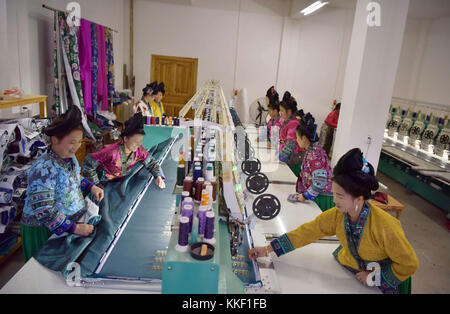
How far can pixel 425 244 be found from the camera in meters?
4.05

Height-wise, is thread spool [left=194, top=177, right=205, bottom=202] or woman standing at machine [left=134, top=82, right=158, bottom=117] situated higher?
woman standing at machine [left=134, top=82, right=158, bottom=117]

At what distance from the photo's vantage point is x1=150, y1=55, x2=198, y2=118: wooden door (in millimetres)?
8539

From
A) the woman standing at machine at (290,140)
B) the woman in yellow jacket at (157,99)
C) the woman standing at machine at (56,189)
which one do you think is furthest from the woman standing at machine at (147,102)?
the woman standing at machine at (56,189)

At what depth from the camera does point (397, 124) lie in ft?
21.4

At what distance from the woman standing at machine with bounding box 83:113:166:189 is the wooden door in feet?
18.4

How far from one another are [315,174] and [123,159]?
1726 mm

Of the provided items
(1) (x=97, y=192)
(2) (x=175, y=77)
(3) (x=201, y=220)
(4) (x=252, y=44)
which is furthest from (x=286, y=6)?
(3) (x=201, y=220)

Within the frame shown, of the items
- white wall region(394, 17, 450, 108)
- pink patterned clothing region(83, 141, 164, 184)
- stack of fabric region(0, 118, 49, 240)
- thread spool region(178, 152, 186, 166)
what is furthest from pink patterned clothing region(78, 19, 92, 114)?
white wall region(394, 17, 450, 108)

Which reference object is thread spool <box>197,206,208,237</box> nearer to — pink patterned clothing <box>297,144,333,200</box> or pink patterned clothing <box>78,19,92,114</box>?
pink patterned clothing <box>297,144,333,200</box>

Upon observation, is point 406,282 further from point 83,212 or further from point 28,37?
point 28,37

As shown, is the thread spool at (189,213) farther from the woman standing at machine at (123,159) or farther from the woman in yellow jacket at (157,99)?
the woman in yellow jacket at (157,99)

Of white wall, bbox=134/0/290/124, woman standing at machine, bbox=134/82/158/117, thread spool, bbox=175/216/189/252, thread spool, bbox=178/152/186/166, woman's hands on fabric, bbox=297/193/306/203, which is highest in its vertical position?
white wall, bbox=134/0/290/124

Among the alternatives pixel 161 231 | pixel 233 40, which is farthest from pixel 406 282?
pixel 233 40
